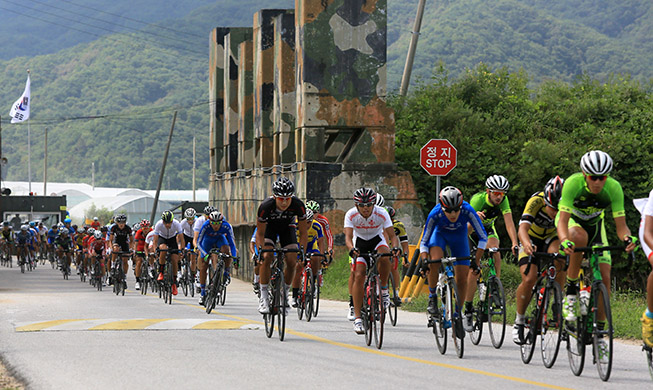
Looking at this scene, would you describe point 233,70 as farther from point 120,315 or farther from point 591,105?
point 120,315

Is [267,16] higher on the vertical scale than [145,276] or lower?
higher

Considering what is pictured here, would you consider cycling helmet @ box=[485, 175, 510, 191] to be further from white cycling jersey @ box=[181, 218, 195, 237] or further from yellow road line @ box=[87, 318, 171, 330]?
white cycling jersey @ box=[181, 218, 195, 237]

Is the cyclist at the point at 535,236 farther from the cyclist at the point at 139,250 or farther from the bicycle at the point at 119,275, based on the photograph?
the bicycle at the point at 119,275

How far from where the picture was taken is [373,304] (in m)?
12.0

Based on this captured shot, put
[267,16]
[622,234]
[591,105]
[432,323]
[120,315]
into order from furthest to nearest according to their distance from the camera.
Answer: [267,16] → [591,105] → [120,315] → [432,323] → [622,234]

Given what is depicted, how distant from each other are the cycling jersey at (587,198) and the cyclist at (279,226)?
4278 mm

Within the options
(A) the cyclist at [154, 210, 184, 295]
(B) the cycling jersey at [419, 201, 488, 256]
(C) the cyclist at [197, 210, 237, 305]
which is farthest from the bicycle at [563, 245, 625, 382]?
(A) the cyclist at [154, 210, 184, 295]

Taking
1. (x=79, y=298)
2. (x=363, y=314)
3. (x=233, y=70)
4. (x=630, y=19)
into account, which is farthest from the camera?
(x=630, y=19)

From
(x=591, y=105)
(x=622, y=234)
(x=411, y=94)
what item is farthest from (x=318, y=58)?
(x=622, y=234)

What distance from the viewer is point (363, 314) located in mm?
12586

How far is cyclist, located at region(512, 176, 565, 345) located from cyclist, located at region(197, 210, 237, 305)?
8.74m

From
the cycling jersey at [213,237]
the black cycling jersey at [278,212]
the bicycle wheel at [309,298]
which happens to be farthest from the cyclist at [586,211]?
the cycling jersey at [213,237]

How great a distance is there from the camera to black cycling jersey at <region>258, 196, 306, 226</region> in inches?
527

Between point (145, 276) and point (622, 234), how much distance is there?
17908 mm
